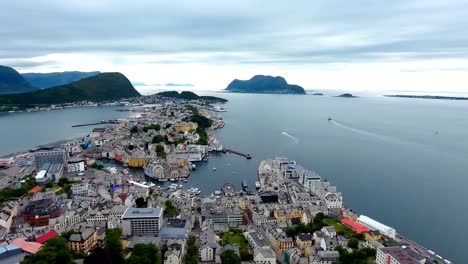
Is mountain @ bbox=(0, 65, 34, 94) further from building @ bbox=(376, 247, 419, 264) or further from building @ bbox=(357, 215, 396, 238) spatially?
building @ bbox=(376, 247, 419, 264)

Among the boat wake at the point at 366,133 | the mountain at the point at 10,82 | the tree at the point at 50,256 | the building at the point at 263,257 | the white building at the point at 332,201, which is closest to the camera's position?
the tree at the point at 50,256

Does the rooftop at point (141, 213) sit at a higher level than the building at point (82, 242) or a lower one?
higher

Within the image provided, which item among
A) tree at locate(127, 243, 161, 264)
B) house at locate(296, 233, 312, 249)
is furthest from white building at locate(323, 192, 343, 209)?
tree at locate(127, 243, 161, 264)

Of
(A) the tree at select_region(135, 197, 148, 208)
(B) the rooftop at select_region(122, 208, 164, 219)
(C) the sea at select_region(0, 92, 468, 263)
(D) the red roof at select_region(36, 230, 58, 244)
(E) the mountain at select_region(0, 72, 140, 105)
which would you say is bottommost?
(C) the sea at select_region(0, 92, 468, 263)

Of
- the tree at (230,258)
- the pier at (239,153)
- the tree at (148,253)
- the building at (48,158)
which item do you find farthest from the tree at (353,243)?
the building at (48,158)

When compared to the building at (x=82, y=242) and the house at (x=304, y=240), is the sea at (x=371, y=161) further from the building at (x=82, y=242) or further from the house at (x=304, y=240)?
the building at (x=82, y=242)

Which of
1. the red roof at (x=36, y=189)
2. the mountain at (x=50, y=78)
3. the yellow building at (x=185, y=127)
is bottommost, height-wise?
the red roof at (x=36, y=189)

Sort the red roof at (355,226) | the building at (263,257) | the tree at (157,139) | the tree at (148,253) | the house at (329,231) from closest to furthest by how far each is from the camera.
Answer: the tree at (148,253)
the building at (263,257)
the house at (329,231)
the red roof at (355,226)
the tree at (157,139)

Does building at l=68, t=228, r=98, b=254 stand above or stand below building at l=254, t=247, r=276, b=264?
above

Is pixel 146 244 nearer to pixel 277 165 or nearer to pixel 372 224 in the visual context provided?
pixel 372 224
